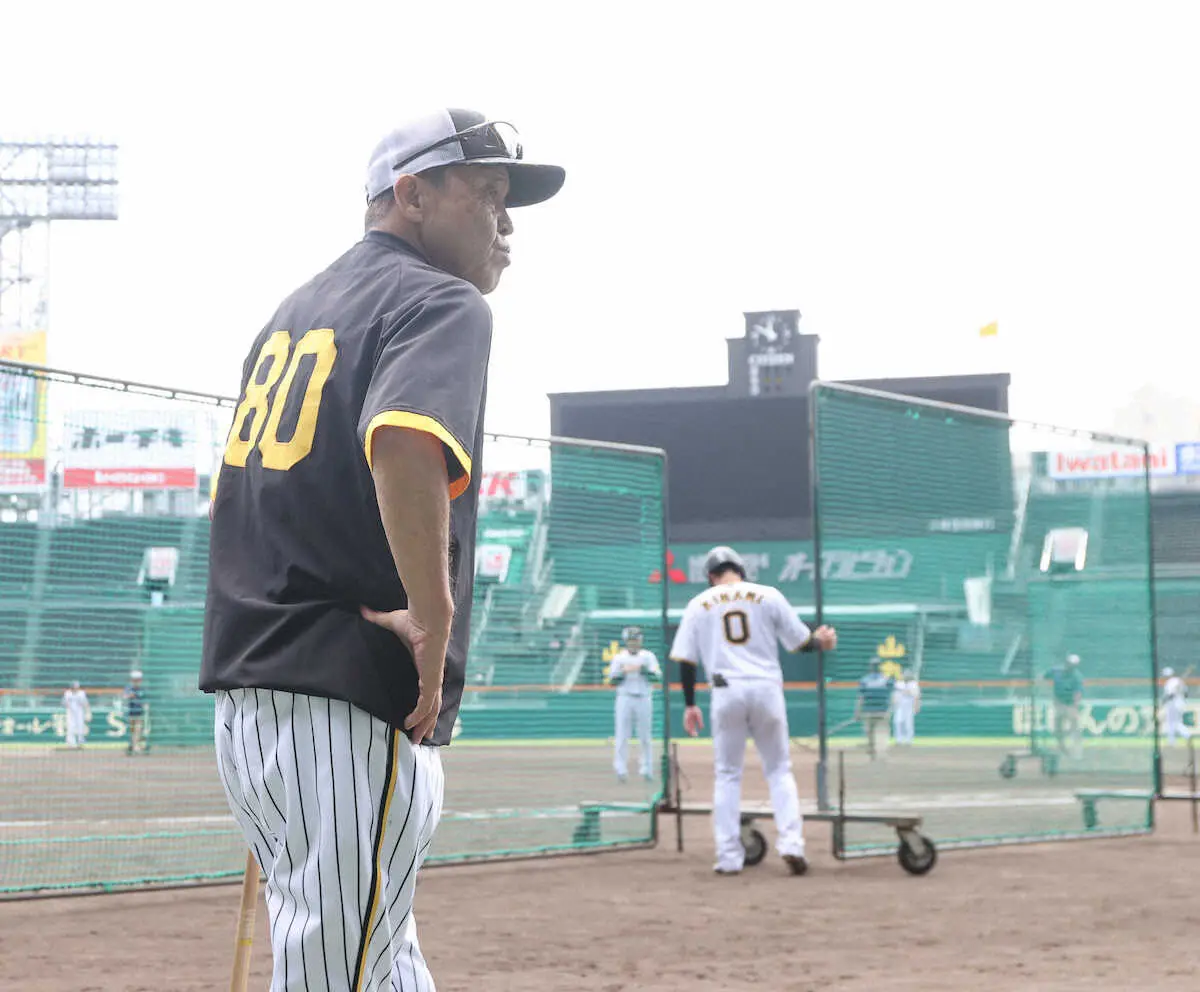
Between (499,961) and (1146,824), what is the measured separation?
303 inches

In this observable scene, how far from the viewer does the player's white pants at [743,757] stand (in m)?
10.0

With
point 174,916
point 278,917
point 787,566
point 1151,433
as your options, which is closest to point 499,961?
point 174,916

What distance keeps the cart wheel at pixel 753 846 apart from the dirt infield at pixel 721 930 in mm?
128

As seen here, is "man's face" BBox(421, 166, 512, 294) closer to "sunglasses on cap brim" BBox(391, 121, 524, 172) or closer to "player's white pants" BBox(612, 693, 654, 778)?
"sunglasses on cap brim" BBox(391, 121, 524, 172)

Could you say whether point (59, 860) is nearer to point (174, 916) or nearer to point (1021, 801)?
point (174, 916)

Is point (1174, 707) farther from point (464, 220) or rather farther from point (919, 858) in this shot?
point (464, 220)

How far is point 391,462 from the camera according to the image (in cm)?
239

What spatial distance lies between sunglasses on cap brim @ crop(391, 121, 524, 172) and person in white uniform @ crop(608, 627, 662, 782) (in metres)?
8.87

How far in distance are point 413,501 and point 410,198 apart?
66 centimetres

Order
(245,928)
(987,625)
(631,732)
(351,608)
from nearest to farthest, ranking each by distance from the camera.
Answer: (351,608), (245,928), (987,625), (631,732)

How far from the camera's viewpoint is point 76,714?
10203 millimetres

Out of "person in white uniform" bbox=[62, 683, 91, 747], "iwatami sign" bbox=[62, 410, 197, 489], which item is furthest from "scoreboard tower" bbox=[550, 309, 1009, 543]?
"iwatami sign" bbox=[62, 410, 197, 489]

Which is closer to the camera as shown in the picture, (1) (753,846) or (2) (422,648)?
(2) (422,648)

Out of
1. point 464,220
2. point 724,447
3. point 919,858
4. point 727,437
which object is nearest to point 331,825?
point 464,220
